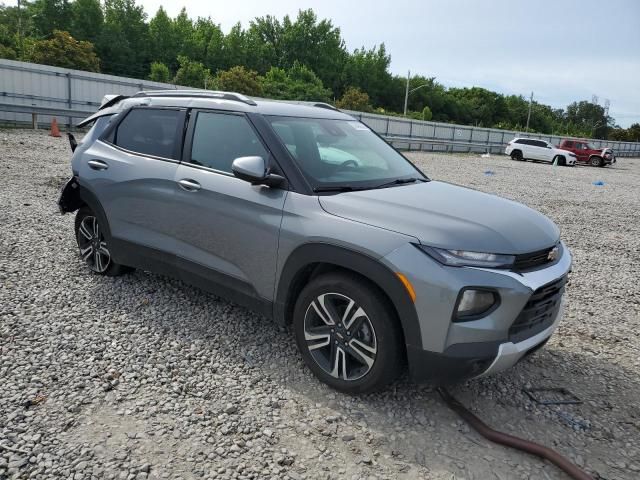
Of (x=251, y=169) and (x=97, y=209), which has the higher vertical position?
(x=251, y=169)

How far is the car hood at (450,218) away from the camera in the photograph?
110 inches

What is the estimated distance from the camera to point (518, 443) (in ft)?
9.06

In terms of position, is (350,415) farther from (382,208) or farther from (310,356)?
(382,208)

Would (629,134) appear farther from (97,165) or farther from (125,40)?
(97,165)

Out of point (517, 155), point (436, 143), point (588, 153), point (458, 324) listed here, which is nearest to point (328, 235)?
point (458, 324)

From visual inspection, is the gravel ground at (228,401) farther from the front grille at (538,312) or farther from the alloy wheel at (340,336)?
the front grille at (538,312)

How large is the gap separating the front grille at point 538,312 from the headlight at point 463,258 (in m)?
0.29

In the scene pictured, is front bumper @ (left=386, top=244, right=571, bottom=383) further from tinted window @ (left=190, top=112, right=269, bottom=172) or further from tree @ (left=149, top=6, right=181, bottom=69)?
tree @ (left=149, top=6, right=181, bottom=69)

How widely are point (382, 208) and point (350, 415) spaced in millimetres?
1235

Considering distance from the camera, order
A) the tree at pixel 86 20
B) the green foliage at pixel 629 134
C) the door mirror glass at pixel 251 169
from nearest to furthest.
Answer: the door mirror glass at pixel 251 169 < the tree at pixel 86 20 < the green foliage at pixel 629 134

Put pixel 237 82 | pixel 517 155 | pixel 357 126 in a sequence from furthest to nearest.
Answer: pixel 237 82 → pixel 517 155 → pixel 357 126

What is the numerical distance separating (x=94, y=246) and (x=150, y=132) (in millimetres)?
1317

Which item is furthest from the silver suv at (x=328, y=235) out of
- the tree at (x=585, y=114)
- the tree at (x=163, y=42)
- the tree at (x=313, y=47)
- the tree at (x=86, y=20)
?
the tree at (x=585, y=114)

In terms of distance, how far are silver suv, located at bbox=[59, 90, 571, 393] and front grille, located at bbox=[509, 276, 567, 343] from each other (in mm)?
11
